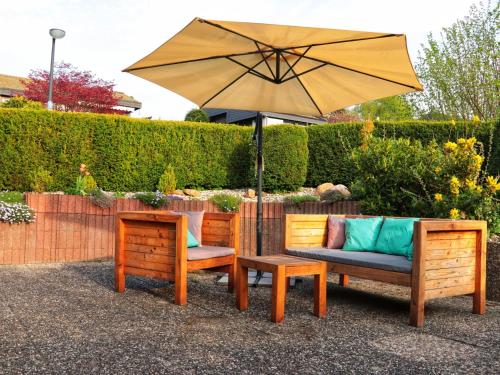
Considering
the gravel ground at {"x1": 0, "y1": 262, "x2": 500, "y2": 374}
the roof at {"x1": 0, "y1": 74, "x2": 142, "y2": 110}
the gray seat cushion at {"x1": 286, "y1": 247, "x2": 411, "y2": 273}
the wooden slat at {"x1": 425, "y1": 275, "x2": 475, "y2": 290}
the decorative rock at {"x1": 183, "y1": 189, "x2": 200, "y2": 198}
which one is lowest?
the gravel ground at {"x1": 0, "y1": 262, "x2": 500, "y2": 374}

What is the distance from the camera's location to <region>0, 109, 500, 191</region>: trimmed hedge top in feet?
26.4

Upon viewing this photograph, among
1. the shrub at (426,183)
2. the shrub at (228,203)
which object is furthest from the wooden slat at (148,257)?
the shrub at (426,183)

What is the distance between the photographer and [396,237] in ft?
15.0

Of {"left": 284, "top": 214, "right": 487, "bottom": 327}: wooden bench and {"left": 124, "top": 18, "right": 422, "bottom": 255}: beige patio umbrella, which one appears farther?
{"left": 124, "top": 18, "right": 422, "bottom": 255}: beige patio umbrella

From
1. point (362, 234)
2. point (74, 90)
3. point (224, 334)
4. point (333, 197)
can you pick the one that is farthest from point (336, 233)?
point (74, 90)

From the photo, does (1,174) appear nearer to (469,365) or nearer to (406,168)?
(406,168)

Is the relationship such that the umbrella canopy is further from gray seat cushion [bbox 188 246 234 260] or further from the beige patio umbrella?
gray seat cushion [bbox 188 246 234 260]

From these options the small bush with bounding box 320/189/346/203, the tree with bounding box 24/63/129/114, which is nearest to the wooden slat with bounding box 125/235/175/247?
the small bush with bounding box 320/189/346/203

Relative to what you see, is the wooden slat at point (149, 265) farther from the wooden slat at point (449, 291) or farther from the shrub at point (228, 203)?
the shrub at point (228, 203)

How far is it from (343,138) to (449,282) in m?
6.16

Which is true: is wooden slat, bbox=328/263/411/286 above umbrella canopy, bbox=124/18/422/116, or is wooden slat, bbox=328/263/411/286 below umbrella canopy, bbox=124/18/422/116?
below

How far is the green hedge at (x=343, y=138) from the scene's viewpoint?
9250 millimetres

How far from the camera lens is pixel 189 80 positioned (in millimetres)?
5094

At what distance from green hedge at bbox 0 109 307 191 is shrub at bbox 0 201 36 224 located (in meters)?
1.83
